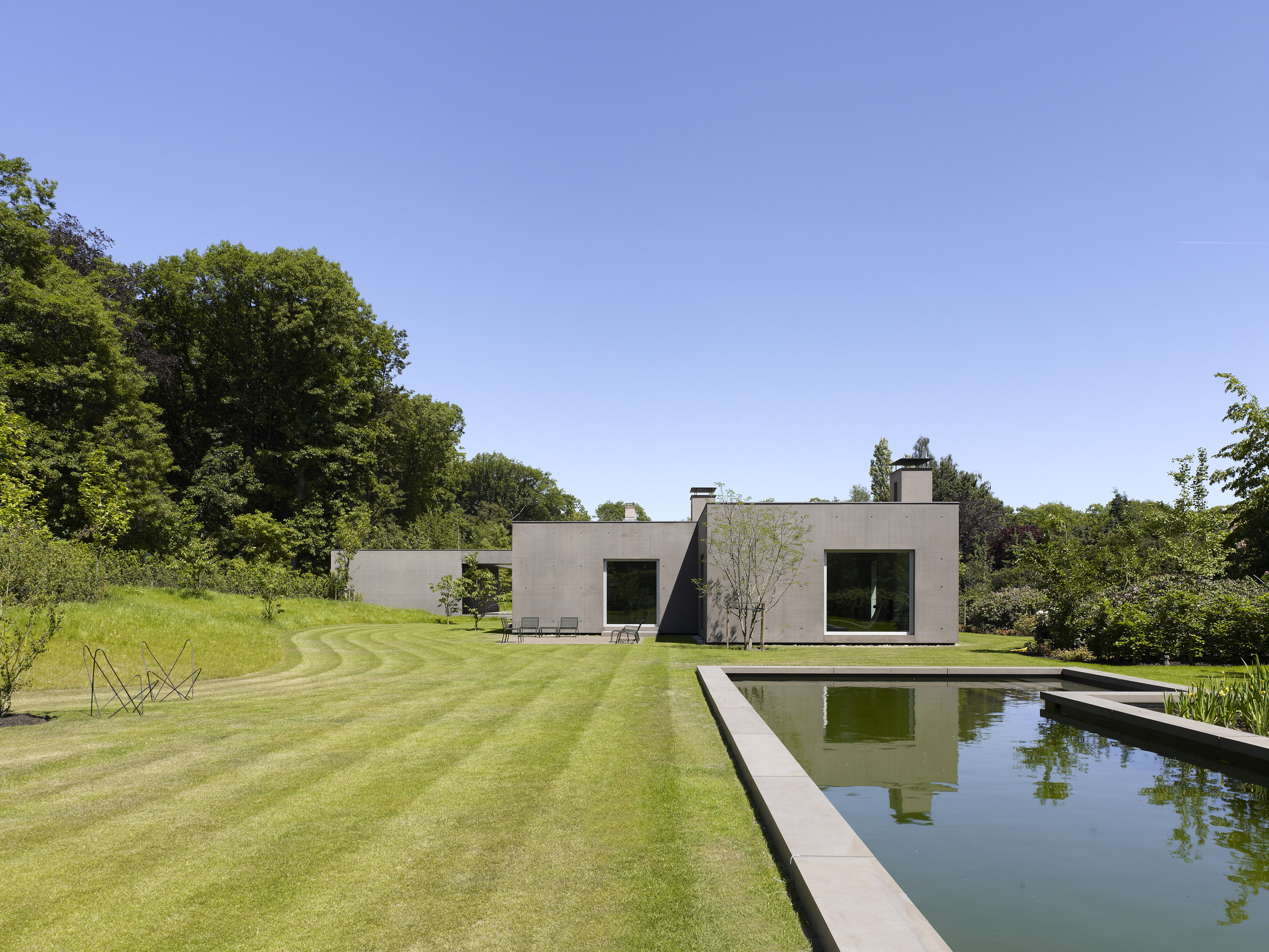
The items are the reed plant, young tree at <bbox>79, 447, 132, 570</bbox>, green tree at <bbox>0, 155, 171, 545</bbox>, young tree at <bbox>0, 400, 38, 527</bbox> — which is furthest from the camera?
green tree at <bbox>0, 155, 171, 545</bbox>

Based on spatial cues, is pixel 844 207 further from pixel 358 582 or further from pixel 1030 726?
pixel 358 582

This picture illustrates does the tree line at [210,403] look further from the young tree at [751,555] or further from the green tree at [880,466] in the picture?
the green tree at [880,466]

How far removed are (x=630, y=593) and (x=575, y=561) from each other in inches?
68.1

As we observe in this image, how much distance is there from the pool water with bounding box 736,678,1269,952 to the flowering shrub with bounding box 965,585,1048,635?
46.8 ft

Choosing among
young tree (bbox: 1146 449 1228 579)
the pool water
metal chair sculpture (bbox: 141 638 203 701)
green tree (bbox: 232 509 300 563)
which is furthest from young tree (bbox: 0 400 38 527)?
young tree (bbox: 1146 449 1228 579)

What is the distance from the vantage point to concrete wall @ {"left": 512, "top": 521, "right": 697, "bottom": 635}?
20125 millimetres

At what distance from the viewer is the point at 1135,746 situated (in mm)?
8344

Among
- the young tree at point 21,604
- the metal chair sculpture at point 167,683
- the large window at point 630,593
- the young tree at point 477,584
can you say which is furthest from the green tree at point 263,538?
the young tree at point 21,604

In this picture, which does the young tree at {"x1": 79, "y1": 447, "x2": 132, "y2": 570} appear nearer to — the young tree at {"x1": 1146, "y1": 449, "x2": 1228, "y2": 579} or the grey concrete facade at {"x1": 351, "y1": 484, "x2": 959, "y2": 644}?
the grey concrete facade at {"x1": 351, "y1": 484, "x2": 959, "y2": 644}

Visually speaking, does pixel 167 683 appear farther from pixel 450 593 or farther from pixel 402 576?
pixel 402 576

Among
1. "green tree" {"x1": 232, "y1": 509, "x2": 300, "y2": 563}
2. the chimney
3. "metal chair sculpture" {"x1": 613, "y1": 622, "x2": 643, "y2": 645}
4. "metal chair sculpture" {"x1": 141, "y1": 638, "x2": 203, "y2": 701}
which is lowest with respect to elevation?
"metal chair sculpture" {"x1": 613, "y1": 622, "x2": 643, "y2": 645}

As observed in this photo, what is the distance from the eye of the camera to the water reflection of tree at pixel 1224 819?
471cm

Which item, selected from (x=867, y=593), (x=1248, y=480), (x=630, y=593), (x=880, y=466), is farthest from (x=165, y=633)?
(x=1248, y=480)

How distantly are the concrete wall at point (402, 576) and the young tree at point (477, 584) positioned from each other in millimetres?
1147
